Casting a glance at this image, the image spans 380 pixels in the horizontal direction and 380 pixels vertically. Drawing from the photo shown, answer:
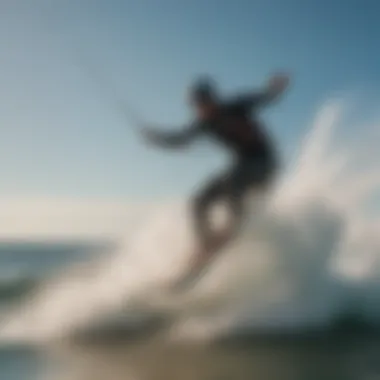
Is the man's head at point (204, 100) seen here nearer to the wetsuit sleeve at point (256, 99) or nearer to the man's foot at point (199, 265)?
the wetsuit sleeve at point (256, 99)

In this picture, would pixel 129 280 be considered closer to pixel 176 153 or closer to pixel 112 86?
pixel 176 153

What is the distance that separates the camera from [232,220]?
1.40 meters

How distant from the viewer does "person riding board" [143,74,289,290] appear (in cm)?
140

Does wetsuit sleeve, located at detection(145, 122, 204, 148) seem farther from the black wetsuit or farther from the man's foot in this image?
the man's foot

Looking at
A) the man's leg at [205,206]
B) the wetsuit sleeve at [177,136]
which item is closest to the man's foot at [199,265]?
the man's leg at [205,206]

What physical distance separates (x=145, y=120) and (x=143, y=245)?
25 centimetres

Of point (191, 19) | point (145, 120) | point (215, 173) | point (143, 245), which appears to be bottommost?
point (143, 245)

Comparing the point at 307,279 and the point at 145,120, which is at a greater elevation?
the point at 145,120

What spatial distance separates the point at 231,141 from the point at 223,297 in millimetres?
309

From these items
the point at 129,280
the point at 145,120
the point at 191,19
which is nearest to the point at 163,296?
the point at 129,280

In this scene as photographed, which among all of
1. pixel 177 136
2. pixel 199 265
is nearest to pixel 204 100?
pixel 177 136

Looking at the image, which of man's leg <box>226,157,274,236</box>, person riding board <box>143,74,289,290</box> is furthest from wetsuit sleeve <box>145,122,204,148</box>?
man's leg <box>226,157,274,236</box>

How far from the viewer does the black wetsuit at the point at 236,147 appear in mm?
1403

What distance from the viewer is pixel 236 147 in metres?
1.41
